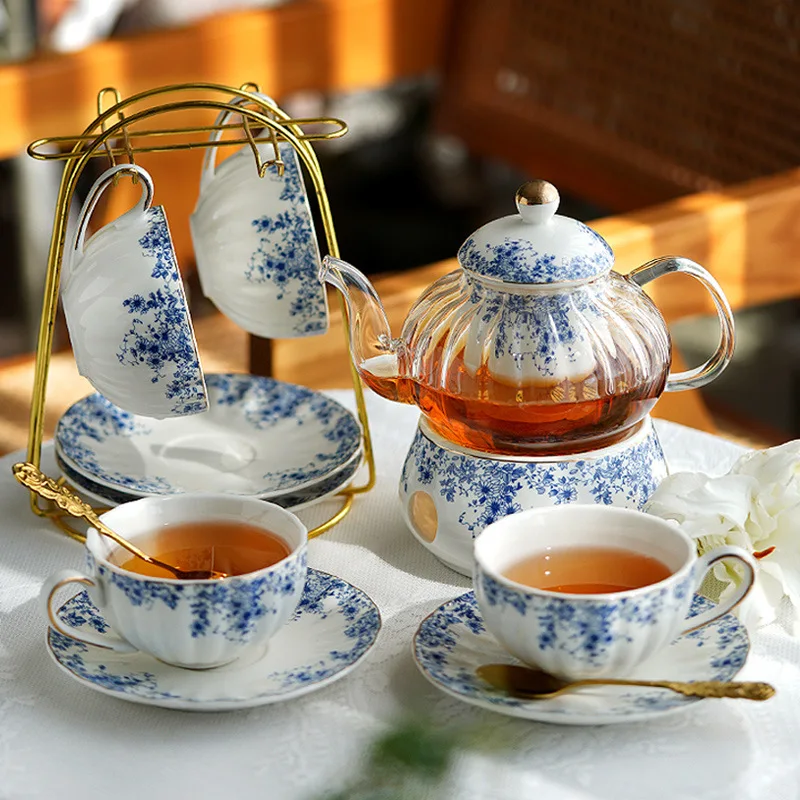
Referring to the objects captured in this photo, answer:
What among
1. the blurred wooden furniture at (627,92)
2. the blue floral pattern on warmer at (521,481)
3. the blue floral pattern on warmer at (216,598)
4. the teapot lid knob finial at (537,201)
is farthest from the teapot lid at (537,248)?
the blurred wooden furniture at (627,92)

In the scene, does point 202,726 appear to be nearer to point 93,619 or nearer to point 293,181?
point 93,619

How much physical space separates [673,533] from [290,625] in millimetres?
202

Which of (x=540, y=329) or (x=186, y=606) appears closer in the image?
(x=186, y=606)

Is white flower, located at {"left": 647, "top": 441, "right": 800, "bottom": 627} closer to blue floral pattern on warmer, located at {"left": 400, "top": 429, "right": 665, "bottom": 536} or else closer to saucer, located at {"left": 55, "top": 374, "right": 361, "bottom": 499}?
blue floral pattern on warmer, located at {"left": 400, "top": 429, "right": 665, "bottom": 536}

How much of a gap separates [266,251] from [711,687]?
408mm

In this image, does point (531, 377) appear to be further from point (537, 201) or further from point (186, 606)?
point (186, 606)

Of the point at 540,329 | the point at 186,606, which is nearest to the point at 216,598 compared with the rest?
the point at 186,606

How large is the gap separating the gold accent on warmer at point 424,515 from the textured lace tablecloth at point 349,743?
0.25 feet

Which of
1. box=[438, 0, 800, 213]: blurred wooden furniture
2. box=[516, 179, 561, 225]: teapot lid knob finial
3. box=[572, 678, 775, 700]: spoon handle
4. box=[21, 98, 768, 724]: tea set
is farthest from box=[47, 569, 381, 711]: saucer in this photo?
box=[438, 0, 800, 213]: blurred wooden furniture

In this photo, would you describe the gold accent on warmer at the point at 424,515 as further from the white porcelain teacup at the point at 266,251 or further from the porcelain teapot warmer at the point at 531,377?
the white porcelain teacup at the point at 266,251

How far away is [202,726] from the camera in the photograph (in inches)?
24.3

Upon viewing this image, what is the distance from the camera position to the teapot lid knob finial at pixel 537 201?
2.31ft

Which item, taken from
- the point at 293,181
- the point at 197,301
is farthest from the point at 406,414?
the point at 197,301

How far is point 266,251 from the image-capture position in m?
0.84
